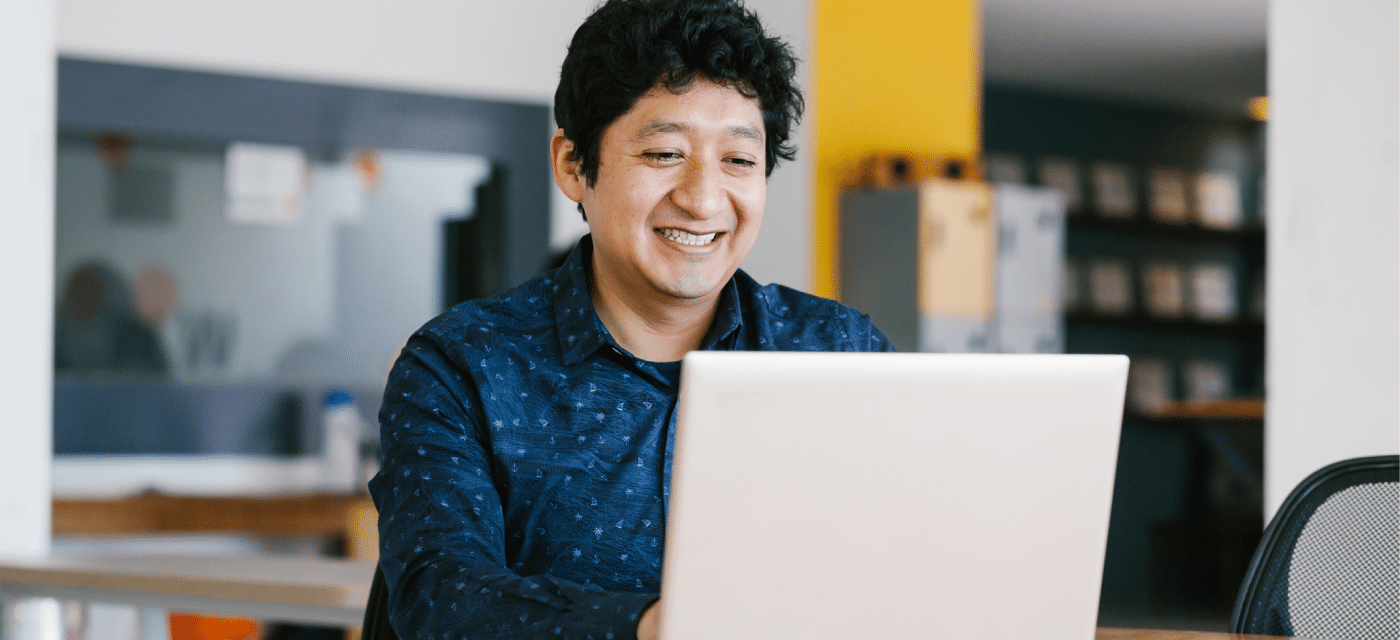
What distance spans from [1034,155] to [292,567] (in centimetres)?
585

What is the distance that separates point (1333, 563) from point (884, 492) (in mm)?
902

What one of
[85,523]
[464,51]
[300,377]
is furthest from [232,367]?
[464,51]

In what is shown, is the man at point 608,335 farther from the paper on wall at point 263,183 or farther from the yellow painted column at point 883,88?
the yellow painted column at point 883,88

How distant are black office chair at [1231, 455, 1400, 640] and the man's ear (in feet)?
2.77

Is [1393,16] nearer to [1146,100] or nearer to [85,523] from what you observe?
[85,523]

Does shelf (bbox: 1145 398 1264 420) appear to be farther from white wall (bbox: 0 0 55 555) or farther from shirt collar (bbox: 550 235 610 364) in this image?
shirt collar (bbox: 550 235 610 364)

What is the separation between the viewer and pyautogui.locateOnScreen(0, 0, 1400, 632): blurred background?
2.44 metres

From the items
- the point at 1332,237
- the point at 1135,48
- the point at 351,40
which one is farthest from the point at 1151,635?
the point at 1135,48

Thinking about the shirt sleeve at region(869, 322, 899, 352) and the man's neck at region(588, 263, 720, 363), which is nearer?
the man's neck at region(588, 263, 720, 363)

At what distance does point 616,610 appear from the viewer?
78 centimetres

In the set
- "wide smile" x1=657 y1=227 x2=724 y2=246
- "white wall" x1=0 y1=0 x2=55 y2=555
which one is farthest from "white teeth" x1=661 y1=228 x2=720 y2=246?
"white wall" x1=0 y1=0 x2=55 y2=555

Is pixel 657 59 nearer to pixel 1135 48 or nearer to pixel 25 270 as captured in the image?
pixel 25 270

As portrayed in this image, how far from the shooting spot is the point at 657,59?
1.14 m

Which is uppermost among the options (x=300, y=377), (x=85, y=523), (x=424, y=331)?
(x=424, y=331)
